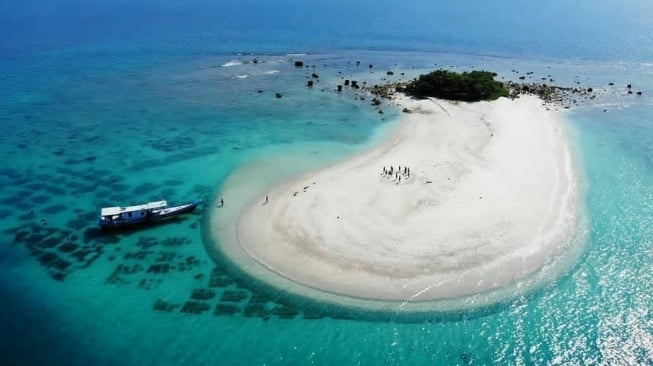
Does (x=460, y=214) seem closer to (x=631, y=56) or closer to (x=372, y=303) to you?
(x=372, y=303)

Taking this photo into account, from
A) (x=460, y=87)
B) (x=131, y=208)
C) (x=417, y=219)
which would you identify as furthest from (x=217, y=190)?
(x=460, y=87)

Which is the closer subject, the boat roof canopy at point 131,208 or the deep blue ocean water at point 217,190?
the deep blue ocean water at point 217,190

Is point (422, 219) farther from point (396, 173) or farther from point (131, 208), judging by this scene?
point (131, 208)

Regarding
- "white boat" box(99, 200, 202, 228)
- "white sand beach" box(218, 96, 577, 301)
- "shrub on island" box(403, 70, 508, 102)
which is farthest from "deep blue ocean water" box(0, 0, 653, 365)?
"shrub on island" box(403, 70, 508, 102)

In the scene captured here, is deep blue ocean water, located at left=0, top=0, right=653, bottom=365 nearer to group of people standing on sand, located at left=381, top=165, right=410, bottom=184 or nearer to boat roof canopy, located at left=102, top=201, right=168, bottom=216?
boat roof canopy, located at left=102, top=201, right=168, bottom=216

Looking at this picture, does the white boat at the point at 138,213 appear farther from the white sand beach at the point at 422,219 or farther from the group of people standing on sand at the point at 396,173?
the group of people standing on sand at the point at 396,173

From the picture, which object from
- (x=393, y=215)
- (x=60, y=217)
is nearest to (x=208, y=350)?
(x=393, y=215)

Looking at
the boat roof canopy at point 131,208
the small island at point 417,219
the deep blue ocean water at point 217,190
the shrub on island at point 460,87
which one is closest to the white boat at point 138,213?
the boat roof canopy at point 131,208
